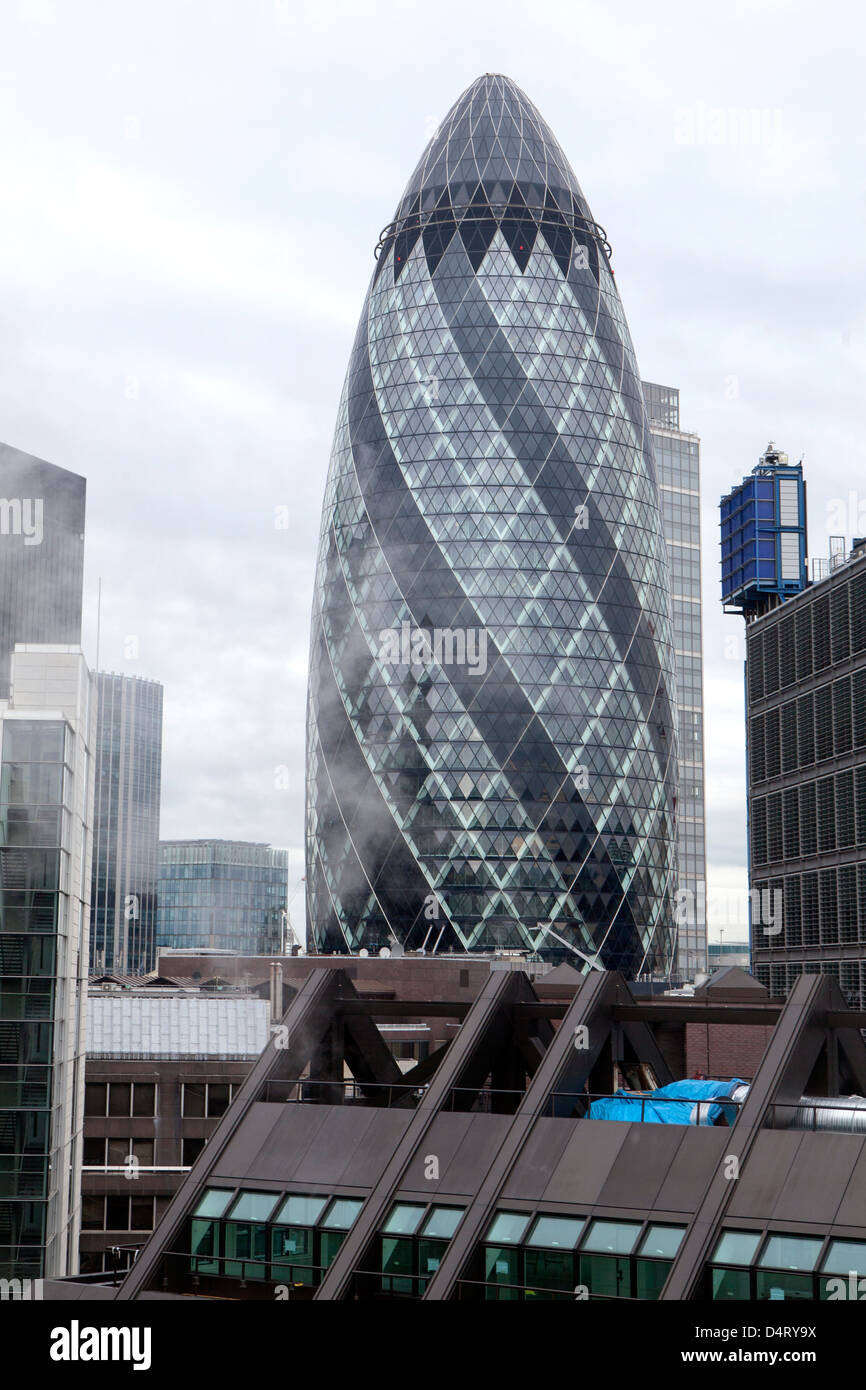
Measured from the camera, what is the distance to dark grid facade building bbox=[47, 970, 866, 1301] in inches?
716

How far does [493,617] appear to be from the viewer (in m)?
116

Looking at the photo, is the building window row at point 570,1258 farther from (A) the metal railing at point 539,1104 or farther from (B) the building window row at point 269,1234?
(B) the building window row at point 269,1234

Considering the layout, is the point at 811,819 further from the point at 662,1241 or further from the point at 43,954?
the point at 662,1241

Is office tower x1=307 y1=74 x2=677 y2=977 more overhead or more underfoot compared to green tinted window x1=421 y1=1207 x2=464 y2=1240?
more overhead

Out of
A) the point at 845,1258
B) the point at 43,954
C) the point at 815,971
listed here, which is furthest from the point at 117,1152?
the point at 845,1258

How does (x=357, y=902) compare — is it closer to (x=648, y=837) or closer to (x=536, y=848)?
(x=536, y=848)

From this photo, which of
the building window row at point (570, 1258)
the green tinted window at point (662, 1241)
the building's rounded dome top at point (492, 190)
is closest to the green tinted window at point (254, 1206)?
the building window row at point (570, 1258)

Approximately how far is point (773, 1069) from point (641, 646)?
338 feet

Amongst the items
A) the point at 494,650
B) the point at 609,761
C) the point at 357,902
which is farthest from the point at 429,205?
the point at 357,902

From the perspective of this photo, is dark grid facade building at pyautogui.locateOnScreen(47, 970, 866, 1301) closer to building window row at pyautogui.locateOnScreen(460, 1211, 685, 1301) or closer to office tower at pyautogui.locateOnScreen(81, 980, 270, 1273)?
building window row at pyautogui.locateOnScreen(460, 1211, 685, 1301)

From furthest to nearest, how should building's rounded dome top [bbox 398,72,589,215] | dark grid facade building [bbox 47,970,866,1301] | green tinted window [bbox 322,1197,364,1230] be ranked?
1. building's rounded dome top [bbox 398,72,589,215]
2. green tinted window [bbox 322,1197,364,1230]
3. dark grid facade building [bbox 47,970,866,1301]
